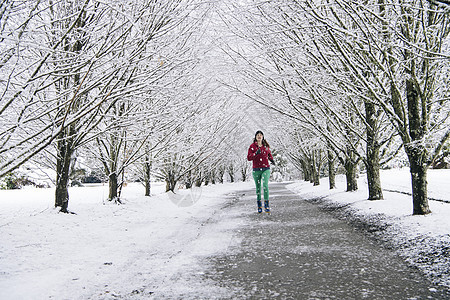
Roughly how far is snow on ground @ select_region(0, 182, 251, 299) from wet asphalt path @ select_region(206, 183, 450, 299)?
290 millimetres

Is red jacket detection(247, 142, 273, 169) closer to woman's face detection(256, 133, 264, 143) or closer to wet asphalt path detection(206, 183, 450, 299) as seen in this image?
woman's face detection(256, 133, 264, 143)

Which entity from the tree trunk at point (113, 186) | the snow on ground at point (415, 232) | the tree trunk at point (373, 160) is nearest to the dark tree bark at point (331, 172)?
the tree trunk at point (373, 160)

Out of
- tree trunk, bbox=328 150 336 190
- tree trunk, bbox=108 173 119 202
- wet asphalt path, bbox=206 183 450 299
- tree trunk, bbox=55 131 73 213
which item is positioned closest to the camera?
wet asphalt path, bbox=206 183 450 299

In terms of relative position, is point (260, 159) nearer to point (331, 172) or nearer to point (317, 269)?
point (317, 269)

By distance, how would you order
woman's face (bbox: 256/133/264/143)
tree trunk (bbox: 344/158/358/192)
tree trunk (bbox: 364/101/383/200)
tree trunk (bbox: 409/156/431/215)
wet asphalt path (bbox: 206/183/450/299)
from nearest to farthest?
wet asphalt path (bbox: 206/183/450/299), tree trunk (bbox: 409/156/431/215), woman's face (bbox: 256/133/264/143), tree trunk (bbox: 364/101/383/200), tree trunk (bbox: 344/158/358/192)

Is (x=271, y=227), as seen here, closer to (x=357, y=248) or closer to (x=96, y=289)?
(x=357, y=248)

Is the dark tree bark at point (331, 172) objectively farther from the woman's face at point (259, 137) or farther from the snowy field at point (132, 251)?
the snowy field at point (132, 251)

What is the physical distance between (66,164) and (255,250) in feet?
15.6

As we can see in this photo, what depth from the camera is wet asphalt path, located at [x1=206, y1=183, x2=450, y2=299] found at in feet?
8.12

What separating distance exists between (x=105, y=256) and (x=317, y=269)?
2.34 metres

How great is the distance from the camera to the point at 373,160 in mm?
8203

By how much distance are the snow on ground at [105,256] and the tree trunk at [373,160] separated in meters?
3.80

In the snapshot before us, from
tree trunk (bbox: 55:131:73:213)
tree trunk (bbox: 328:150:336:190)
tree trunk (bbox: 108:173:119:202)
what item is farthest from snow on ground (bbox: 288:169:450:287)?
tree trunk (bbox: 328:150:336:190)

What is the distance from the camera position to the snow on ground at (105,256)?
104 inches
